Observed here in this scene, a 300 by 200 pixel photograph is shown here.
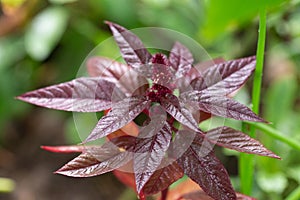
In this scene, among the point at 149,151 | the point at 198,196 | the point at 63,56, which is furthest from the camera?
the point at 63,56

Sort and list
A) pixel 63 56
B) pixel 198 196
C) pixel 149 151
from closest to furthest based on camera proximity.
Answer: pixel 149 151 < pixel 198 196 < pixel 63 56

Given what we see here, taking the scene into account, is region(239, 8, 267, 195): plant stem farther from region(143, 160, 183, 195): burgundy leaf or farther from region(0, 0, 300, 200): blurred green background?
region(0, 0, 300, 200): blurred green background

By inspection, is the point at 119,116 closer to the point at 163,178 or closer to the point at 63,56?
the point at 163,178

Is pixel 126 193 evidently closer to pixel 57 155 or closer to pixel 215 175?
pixel 57 155

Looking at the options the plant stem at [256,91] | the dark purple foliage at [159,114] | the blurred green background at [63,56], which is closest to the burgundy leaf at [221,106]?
the dark purple foliage at [159,114]

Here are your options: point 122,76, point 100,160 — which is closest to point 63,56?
point 122,76

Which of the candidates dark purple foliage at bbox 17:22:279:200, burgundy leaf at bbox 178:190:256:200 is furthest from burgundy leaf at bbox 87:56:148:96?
burgundy leaf at bbox 178:190:256:200
